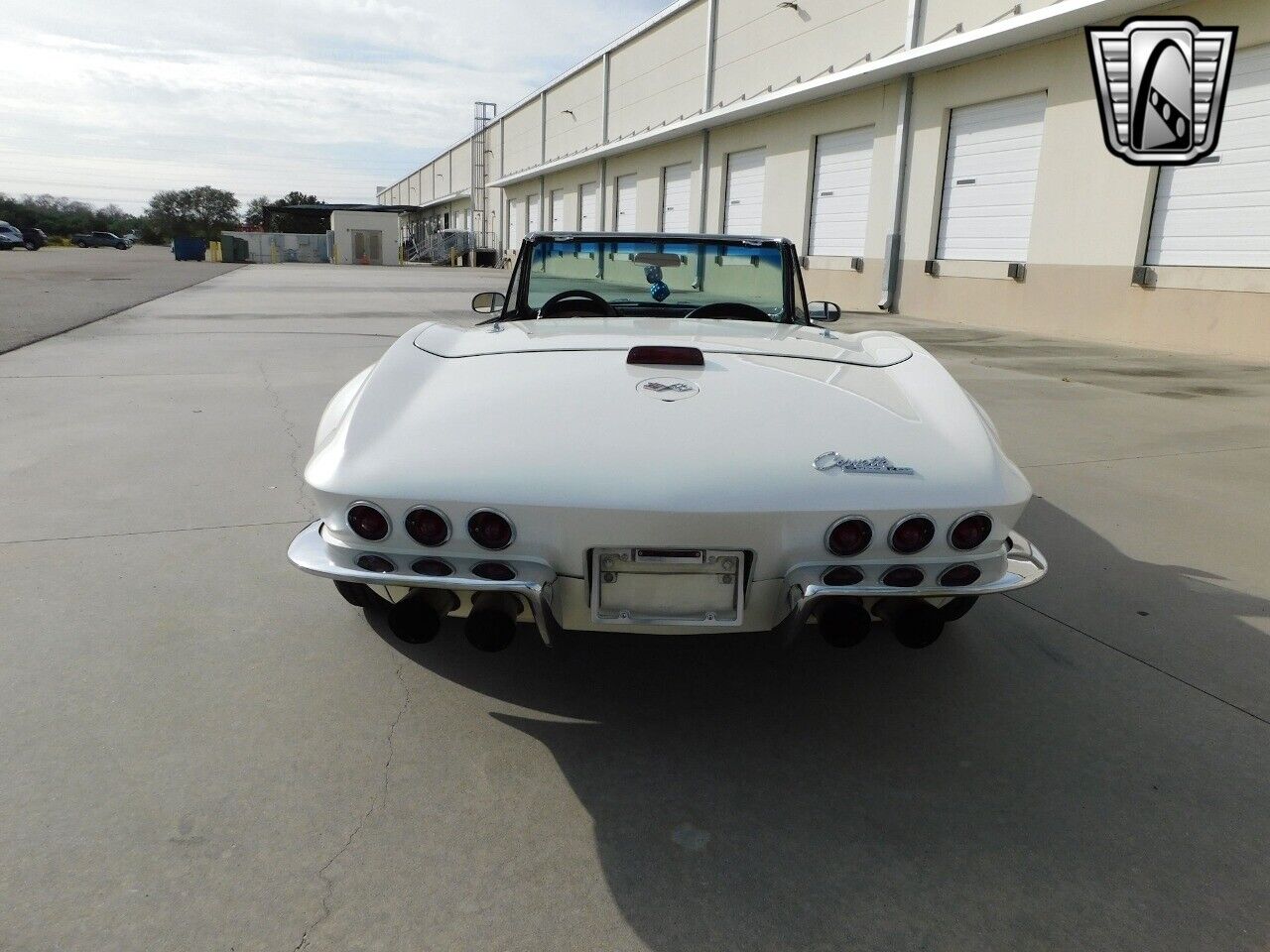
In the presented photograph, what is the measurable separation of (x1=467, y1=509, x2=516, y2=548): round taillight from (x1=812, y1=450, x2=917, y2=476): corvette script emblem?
28.4 inches

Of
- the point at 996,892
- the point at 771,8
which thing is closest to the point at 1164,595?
the point at 996,892

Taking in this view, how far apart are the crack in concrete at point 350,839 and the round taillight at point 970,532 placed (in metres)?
1.44

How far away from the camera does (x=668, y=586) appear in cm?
212

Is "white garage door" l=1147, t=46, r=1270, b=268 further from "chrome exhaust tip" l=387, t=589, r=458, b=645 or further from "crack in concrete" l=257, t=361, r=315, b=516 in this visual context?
"chrome exhaust tip" l=387, t=589, r=458, b=645

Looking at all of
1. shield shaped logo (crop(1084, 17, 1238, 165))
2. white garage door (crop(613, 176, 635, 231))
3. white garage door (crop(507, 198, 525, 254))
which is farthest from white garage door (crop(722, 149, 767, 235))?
white garage door (crop(507, 198, 525, 254))

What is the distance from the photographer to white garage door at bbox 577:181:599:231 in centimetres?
3353

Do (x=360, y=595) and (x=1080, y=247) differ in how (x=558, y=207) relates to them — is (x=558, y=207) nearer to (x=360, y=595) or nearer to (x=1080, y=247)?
(x=1080, y=247)

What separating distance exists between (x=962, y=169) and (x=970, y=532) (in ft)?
49.1

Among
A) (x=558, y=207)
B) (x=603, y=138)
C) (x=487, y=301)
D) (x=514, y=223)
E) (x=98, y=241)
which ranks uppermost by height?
(x=603, y=138)

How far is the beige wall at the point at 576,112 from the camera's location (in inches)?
1292

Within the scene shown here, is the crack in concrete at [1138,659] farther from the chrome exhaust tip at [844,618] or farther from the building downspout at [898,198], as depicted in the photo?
the building downspout at [898,198]

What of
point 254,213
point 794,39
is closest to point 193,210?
point 254,213

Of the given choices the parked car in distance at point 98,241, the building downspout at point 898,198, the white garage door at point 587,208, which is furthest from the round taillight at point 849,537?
the parked car in distance at point 98,241

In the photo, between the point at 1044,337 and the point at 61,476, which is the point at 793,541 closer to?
the point at 61,476
